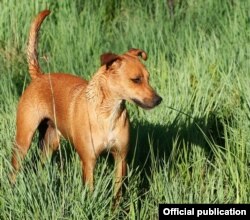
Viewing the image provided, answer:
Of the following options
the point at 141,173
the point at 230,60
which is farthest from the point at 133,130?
the point at 230,60

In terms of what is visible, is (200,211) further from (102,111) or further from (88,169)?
(102,111)

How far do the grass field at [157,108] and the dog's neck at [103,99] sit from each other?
0.36m

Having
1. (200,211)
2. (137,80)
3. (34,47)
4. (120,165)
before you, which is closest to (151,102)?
(137,80)

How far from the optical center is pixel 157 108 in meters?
6.03

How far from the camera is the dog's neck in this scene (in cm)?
515

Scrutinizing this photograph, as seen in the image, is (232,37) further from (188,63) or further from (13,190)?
(13,190)

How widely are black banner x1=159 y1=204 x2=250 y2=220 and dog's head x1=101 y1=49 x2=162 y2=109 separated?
899 mm

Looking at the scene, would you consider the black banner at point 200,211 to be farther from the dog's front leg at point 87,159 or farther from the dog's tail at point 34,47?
the dog's tail at point 34,47

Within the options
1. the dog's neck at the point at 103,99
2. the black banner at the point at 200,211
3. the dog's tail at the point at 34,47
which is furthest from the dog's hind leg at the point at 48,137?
the black banner at the point at 200,211

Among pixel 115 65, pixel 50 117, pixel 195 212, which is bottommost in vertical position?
pixel 195 212

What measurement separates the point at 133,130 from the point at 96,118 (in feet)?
2.75

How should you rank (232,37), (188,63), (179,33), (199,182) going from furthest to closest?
1. (179,33)
2. (232,37)
3. (188,63)
4. (199,182)

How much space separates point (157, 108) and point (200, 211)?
1.77 meters

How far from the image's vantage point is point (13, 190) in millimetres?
4453
